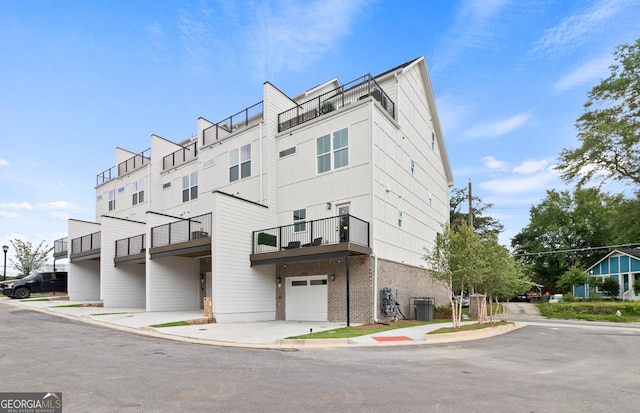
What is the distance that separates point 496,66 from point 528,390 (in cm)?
1625

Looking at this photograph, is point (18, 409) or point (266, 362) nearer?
point (18, 409)

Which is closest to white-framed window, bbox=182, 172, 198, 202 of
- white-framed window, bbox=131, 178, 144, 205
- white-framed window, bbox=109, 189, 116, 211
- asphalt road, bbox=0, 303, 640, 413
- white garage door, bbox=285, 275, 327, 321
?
white-framed window, bbox=131, 178, 144, 205

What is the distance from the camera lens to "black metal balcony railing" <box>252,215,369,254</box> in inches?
630

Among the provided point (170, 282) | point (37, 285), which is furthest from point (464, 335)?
point (37, 285)

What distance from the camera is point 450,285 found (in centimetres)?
1587

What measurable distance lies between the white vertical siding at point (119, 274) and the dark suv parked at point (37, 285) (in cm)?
794

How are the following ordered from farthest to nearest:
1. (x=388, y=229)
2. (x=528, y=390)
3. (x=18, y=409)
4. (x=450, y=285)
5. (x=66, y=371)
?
1. (x=388, y=229)
2. (x=450, y=285)
3. (x=66, y=371)
4. (x=528, y=390)
5. (x=18, y=409)

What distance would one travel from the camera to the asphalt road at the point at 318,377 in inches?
211

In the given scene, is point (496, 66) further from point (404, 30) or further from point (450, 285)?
point (450, 285)

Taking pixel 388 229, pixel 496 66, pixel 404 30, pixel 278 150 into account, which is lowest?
pixel 388 229

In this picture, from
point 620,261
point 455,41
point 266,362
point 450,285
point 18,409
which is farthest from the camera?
point 620,261

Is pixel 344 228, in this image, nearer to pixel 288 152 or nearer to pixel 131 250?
pixel 288 152

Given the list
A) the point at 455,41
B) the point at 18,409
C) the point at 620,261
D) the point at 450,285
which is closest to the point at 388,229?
the point at 450,285

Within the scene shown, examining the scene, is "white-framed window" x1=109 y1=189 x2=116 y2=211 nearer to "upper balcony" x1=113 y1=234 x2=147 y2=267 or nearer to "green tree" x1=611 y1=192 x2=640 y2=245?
"upper balcony" x1=113 y1=234 x2=147 y2=267
